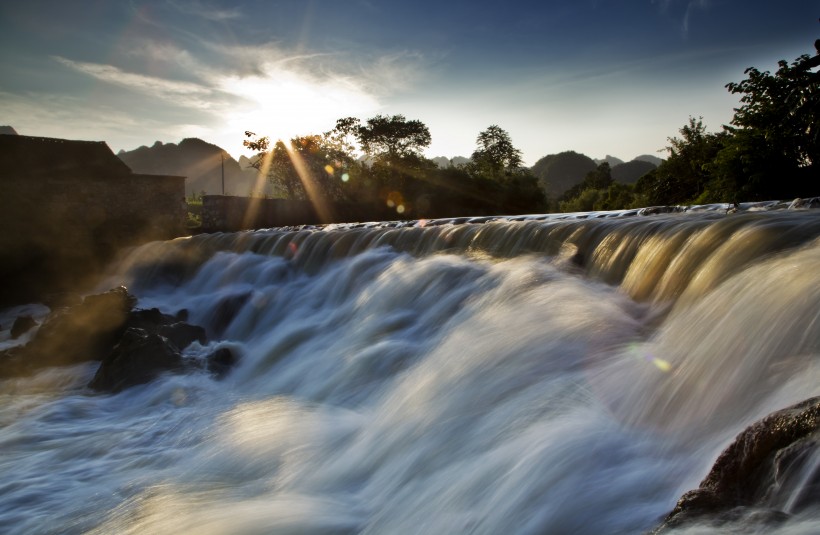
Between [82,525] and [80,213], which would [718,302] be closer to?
[82,525]

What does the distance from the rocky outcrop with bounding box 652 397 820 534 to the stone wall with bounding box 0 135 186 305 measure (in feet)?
64.8

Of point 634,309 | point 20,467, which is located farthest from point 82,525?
point 634,309

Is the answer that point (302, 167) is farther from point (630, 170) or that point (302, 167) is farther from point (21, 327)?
point (630, 170)

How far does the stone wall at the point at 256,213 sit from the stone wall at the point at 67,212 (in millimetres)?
2235

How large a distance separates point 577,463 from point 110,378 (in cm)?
638

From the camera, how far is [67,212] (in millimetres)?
21688

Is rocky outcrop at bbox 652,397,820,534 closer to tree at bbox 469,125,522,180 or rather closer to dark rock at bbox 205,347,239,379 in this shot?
dark rock at bbox 205,347,239,379

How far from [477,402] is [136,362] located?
16.6 feet

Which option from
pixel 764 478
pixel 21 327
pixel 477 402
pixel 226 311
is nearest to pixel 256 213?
pixel 21 327

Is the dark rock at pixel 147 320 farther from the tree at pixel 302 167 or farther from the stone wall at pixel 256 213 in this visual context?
the tree at pixel 302 167

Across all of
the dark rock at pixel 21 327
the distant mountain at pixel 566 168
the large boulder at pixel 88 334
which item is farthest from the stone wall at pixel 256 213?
the distant mountain at pixel 566 168

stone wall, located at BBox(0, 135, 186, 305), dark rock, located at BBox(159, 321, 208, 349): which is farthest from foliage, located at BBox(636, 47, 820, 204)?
stone wall, located at BBox(0, 135, 186, 305)

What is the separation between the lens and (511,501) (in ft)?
9.88

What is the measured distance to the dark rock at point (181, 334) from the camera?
8.35 m
